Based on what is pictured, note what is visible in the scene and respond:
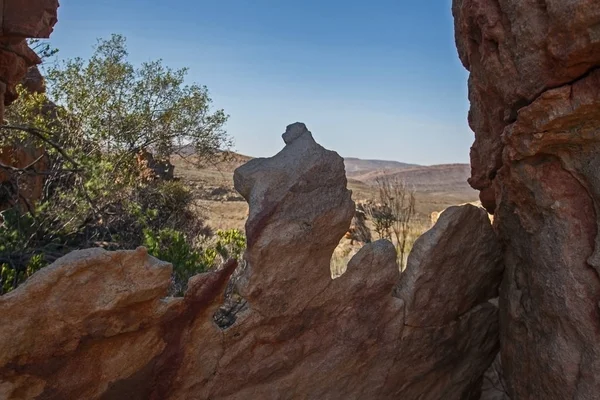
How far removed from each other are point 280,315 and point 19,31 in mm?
3100

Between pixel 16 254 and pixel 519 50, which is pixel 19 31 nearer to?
pixel 16 254

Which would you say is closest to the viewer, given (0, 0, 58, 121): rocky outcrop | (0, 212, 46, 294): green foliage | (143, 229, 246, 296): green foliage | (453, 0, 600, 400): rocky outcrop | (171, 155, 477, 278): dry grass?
(453, 0, 600, 400): rocky outcrop

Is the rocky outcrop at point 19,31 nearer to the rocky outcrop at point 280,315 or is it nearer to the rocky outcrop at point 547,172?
the rocky outcrop at point 280,315

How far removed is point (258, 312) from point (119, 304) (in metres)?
0.77

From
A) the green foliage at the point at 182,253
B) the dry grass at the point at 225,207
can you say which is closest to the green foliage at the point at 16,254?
the green foliage at the point at 182,253

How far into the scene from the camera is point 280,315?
10.5 feet

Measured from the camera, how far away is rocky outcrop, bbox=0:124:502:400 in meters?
2.59

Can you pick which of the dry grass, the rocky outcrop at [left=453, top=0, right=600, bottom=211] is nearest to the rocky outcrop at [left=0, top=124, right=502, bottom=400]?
the rocky outcrop at [left=453, top=0, right=600, bottom=211]

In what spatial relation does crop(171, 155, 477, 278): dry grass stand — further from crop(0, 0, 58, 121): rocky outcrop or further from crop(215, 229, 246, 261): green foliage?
crop(0, 0, 58, 121): rocky outcrop

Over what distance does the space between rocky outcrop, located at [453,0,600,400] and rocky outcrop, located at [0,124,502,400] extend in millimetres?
460

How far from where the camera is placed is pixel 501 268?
4.04m

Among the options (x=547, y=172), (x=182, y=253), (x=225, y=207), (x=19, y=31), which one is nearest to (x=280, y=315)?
(x=547, y=172)

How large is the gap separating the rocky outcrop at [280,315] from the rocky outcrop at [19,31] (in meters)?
2.56

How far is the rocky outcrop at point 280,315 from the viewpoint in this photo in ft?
8.49
